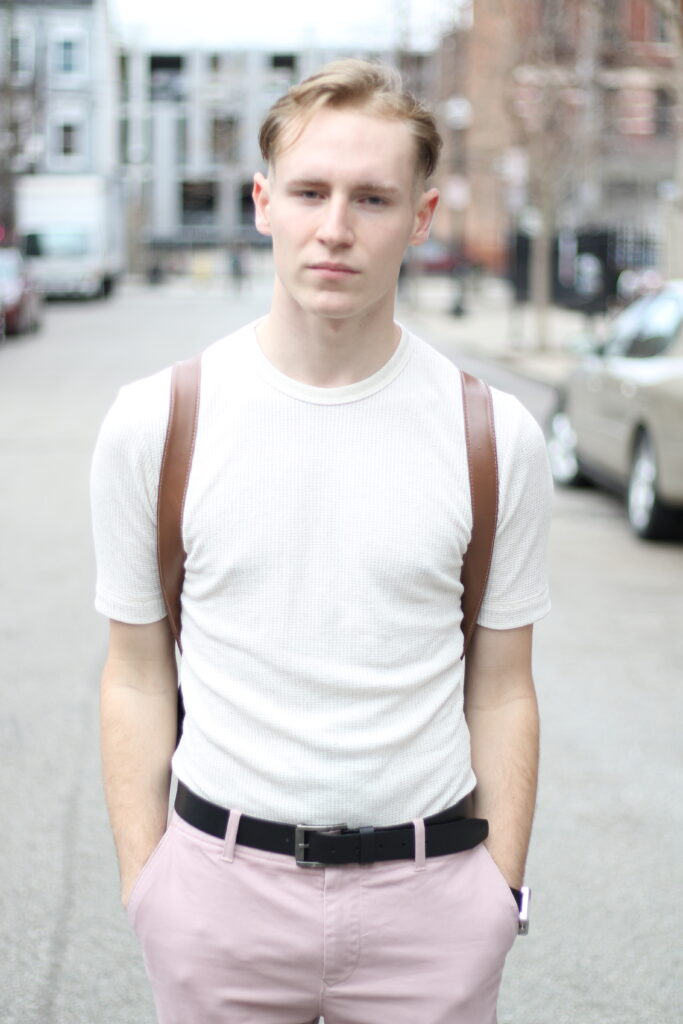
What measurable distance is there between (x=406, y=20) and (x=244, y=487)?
44.9 metres

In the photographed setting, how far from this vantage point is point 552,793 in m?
5.35

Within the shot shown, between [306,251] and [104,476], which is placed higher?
[306,251]

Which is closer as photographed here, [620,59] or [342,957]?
[342,957]

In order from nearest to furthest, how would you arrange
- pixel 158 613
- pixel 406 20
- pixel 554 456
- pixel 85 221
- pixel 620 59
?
1. pixel 158 613
2. pixel 554 456
3. pixel 620 59
4. pixel 406 20
5. pixel 85 221

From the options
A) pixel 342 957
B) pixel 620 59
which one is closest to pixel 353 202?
pixel 342 957

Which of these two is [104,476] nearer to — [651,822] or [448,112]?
[651,822]

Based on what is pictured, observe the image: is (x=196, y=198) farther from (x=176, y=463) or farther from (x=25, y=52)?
(x=176, y=463)

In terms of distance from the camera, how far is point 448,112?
154 ft

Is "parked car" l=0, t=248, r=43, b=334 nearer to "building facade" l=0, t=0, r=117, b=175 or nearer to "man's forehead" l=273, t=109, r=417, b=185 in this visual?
"man's forehead" l=273, t=109, r=417, b=185

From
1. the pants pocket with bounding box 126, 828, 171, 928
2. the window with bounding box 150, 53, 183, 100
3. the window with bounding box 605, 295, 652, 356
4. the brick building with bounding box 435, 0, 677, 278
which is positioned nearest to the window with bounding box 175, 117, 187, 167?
the window with bounding box 150, 53, 183, 100

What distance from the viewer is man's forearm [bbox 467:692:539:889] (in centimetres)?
215

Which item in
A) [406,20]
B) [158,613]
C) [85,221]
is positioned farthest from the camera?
[85,221]

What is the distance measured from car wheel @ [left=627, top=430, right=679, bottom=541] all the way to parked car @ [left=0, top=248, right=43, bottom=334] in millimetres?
20734

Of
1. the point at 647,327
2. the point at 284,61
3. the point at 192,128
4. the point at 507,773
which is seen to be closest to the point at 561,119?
the point at 647,327
